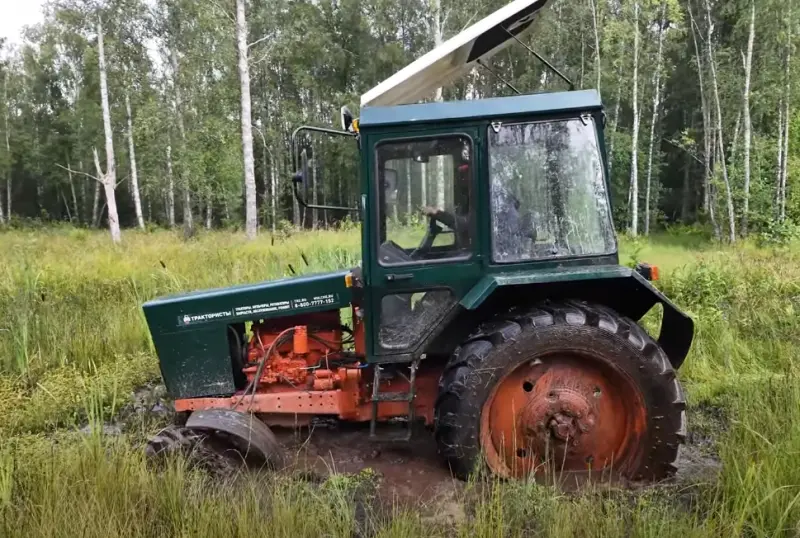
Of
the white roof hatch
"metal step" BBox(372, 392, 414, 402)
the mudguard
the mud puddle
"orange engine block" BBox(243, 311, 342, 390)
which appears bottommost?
the mud puddle

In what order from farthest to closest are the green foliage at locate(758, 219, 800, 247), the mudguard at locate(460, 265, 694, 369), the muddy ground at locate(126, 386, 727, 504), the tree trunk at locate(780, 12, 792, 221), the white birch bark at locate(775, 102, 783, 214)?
1. the white birch bark at locate(775, 102, 783, 214)
2. the tree trunk at locate(780, 12, 792, 221)
3. the green foliage at locate(758, 219, 800, 247)
4. the muddy ground at locate(126, 386, 727, 504)
5. the mudguard at locate(460, 265, 694, 369)

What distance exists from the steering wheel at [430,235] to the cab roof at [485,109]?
567mm

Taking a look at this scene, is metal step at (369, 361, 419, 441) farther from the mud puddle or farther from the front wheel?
the front wheel

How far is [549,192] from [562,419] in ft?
4.06

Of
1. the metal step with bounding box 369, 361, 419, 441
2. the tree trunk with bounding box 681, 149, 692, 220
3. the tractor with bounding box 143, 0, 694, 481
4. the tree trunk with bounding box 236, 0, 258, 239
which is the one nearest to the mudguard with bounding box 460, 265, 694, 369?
the tractor with bounding box 143, 0, 694, 481

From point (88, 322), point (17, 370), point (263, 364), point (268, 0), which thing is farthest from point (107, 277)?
point (268, 0)

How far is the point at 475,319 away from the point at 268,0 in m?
23.3

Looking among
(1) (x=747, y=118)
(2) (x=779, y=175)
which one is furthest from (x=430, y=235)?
(2) (x=779, y=175)

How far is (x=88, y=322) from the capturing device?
5895mm

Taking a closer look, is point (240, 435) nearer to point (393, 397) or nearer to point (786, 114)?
point (393, 397)

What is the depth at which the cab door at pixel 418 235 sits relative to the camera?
3.27 meters

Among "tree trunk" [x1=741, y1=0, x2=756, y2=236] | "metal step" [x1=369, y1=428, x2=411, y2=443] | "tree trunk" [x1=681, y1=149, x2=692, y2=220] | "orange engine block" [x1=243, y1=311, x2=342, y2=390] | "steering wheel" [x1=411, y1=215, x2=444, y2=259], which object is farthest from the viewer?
"tree trunk" [x1=681, y1=149, x2=692, y2=220]

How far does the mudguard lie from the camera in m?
3.14

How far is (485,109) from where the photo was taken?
3.25 meters
